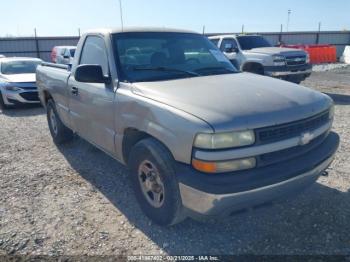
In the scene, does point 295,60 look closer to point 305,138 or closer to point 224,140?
point 305,138

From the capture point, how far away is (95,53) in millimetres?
4168

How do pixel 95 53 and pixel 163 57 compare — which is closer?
pixel 163 57

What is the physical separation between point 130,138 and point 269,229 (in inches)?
66.7

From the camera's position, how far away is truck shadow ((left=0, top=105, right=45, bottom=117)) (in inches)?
356

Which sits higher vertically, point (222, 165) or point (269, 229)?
point (222, 165)

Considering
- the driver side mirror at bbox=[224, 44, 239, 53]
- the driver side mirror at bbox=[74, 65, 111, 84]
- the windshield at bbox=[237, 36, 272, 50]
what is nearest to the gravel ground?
the driver side mirror at bbox=[74, 65, 111, 84]

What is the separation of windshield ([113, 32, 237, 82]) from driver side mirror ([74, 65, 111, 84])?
8.4 inches

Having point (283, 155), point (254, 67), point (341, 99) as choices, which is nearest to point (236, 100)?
point (283, 155)

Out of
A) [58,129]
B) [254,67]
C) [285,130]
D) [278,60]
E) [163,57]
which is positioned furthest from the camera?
[254,67]

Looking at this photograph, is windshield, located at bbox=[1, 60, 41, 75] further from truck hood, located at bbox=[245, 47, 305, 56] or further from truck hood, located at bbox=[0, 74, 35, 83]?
truck hood, located at bbox=[245, 47, 305, 56]

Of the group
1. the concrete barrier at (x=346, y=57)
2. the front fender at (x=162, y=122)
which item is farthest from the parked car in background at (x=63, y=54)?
the concrete barrier at (x=346, y=57)

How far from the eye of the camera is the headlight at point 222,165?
252 cm

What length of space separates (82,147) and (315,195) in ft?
12.9

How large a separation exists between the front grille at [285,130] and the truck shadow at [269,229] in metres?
0.66
